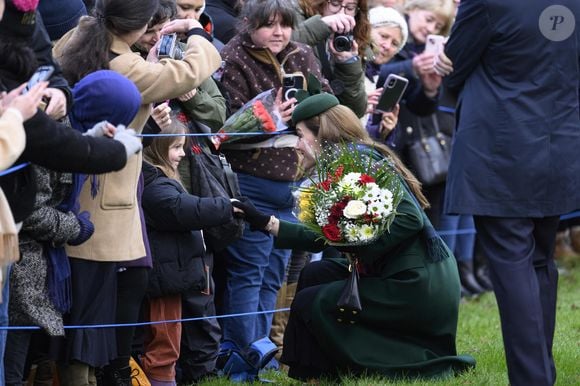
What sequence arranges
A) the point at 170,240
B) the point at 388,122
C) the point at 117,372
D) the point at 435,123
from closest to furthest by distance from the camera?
the point at 117,372 < the point at 170,240 < the point at 388,122 < the point at 435,123

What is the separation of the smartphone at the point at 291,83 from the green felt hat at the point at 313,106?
512mm

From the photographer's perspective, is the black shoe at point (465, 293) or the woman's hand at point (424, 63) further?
the black shoe at point (465, 293)

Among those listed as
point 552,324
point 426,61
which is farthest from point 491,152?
point 426,61

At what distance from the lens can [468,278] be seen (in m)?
10.6

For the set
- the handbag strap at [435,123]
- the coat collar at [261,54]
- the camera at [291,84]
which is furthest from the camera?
the handbag strap at [435,123]

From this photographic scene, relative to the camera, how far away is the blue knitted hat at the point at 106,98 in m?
5.35

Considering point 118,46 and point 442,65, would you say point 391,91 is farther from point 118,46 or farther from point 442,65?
point 118,46

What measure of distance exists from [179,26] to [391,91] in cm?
261

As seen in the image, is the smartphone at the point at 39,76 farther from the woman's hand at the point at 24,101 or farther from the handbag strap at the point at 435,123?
the handbag strap at the point at 435,123

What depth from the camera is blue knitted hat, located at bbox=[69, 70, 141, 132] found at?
5348 mm

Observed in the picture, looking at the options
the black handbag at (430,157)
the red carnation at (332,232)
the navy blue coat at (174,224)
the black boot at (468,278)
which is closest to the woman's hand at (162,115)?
the navy blue coat at (174,224)

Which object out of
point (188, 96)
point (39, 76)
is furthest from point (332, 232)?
point (39, 76)

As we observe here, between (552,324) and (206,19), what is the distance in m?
2.59

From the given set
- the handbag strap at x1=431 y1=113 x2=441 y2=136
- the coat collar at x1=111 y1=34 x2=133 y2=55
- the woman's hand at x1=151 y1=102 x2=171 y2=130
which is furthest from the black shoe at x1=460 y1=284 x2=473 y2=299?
the coat collar at x1=111 y1=34 x2=133 y2=55
